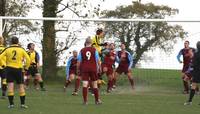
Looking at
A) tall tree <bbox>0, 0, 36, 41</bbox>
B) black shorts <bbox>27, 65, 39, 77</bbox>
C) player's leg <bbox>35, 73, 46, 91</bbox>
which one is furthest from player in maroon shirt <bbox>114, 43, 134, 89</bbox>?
tall tree <bbox>0, 0, 36, 41</bbox>

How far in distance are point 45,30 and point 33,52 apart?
15.6ft

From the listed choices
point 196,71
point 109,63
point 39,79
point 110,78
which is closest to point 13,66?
point 196,71

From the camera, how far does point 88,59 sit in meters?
17.9

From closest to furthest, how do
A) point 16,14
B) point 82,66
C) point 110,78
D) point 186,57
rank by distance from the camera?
point 82,66
point 110,78
point 186,57
point 16,14

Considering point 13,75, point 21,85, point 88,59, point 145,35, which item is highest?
point 145,35

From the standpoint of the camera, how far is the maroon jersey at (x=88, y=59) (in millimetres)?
17844

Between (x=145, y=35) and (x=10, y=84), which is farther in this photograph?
(x=145, y=35)

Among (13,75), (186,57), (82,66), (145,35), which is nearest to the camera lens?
(13,75)

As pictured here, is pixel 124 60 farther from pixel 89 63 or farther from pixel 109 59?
pixel 89 63

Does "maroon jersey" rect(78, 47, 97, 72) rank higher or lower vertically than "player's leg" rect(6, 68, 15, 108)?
higher

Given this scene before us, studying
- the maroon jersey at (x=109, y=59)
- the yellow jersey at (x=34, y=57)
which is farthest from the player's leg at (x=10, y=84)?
the yellow jersey at (x=34, y=57)

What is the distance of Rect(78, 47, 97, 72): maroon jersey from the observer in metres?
17.8

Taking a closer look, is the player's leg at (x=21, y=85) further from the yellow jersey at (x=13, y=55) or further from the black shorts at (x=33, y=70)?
the black shorts at (x=33, y=70)

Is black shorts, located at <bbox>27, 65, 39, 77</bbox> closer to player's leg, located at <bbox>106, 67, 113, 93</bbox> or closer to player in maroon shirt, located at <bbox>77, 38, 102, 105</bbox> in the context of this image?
player's leg, located at <bbox>106, 67, 113, 93</bbox>
